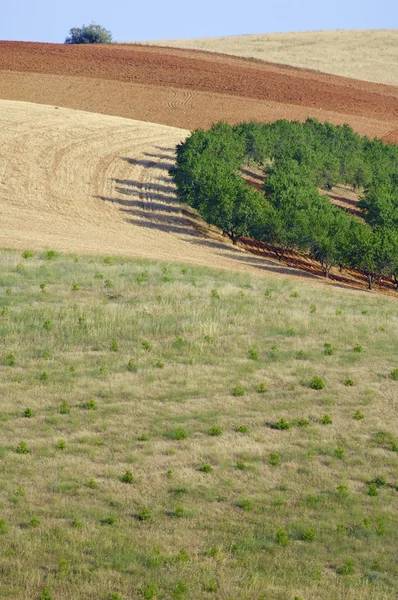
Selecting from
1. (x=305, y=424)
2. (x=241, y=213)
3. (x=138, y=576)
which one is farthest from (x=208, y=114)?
(x=138, y=576)

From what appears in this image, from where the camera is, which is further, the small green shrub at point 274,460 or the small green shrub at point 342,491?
the small green shrub at point 274,460

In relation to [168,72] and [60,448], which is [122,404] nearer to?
[60,448]

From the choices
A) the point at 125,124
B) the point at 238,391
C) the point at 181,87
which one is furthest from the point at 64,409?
the point at 181,87

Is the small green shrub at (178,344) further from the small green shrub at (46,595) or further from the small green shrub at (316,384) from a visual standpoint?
the small green shrub at (46,595)

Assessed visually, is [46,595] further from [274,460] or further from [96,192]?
[96,192]

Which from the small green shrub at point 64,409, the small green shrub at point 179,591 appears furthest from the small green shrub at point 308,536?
the small green shrub at point 64,409

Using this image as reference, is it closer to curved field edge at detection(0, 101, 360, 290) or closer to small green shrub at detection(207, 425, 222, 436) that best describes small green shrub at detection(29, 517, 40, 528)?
small green shrub at detection(207, 425, 222, 436)
